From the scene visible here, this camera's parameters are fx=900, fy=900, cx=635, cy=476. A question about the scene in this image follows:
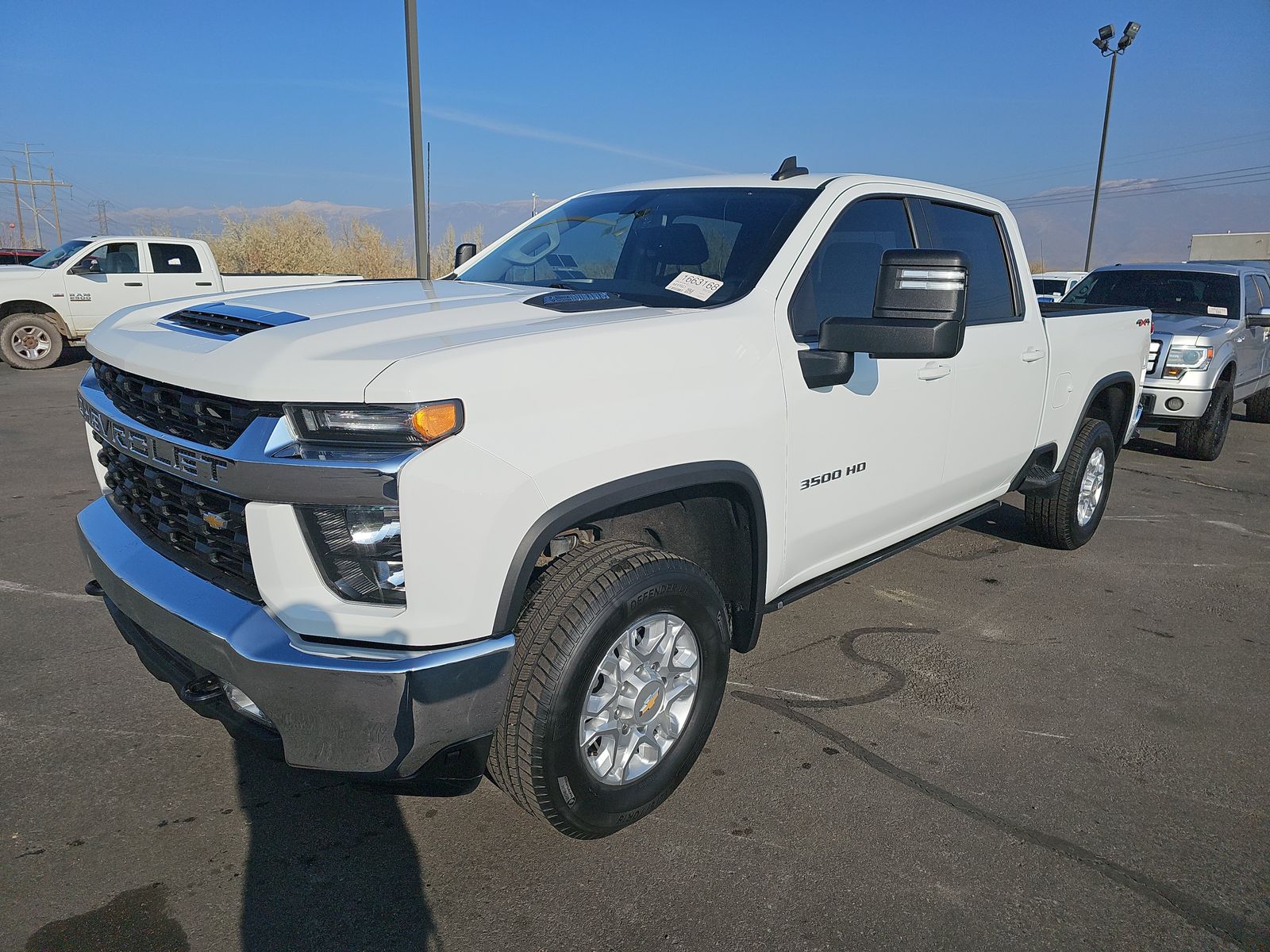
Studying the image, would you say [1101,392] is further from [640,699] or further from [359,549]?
[359,549]

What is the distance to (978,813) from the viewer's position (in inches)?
111

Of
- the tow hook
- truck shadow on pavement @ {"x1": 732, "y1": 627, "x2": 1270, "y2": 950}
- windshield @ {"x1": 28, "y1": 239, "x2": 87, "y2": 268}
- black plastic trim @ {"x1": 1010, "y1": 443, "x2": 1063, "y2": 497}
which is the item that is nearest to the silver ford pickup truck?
black plastic trim @ {"x1": 1010, "y1": 443, "x2": 1063, "y2": 497}

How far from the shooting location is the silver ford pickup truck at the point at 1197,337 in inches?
325

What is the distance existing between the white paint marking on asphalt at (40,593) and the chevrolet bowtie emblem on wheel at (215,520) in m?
2.55

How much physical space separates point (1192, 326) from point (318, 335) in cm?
870

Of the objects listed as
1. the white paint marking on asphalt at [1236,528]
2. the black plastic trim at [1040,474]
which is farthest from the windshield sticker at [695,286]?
the white paint marking on asphalt at [1236,528]

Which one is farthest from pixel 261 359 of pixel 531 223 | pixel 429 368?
pixel 531 223

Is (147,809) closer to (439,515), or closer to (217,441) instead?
(217,441)

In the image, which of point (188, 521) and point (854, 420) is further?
point (854, 420)

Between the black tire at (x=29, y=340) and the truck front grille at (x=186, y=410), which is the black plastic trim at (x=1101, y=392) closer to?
the truck front grille at (x=186, y=410)

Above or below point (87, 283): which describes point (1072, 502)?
below

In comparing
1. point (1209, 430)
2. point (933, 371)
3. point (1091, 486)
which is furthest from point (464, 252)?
point (1209, 430)

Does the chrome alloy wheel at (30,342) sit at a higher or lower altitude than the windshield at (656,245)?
lower

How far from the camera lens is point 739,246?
3152 mm
